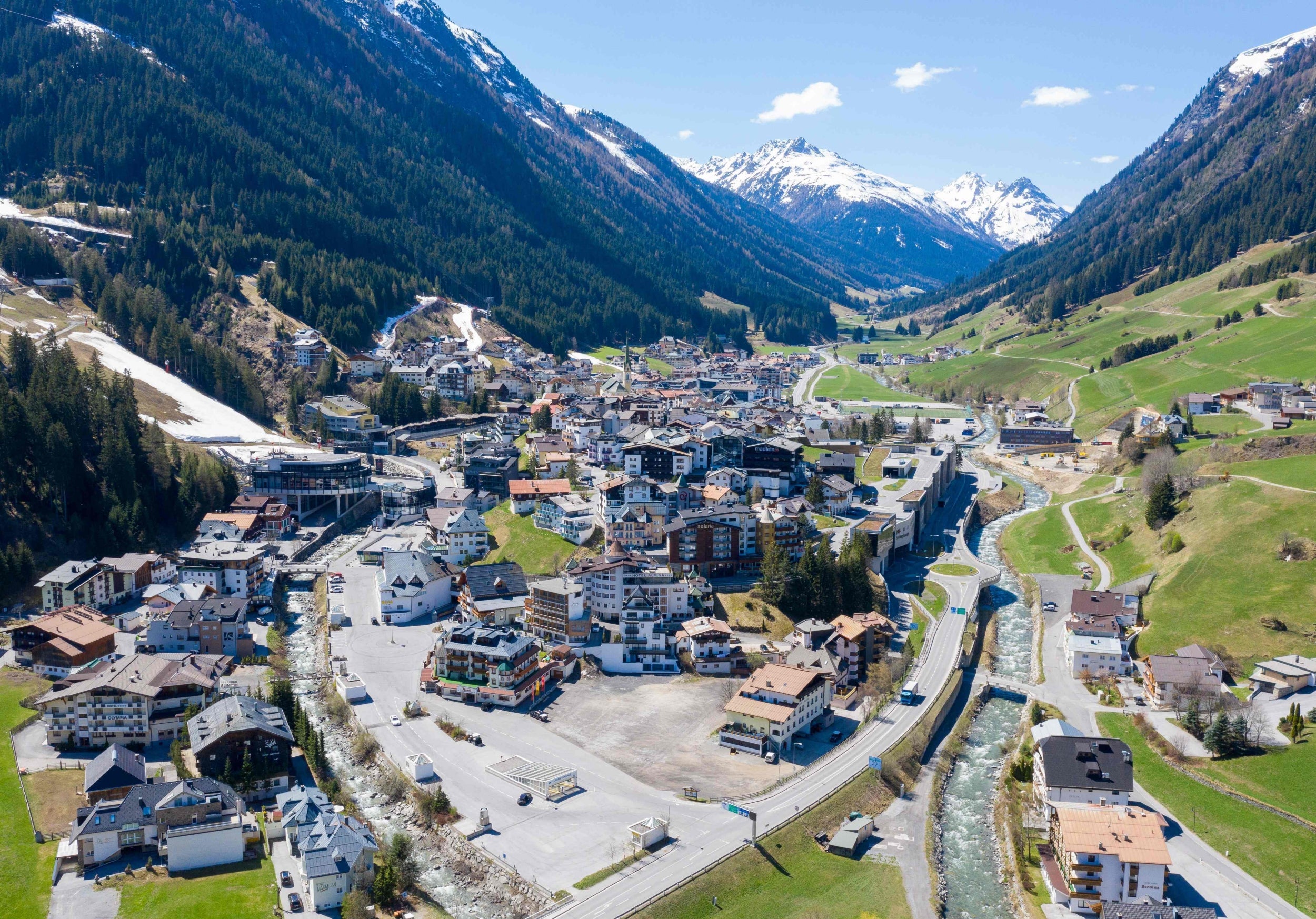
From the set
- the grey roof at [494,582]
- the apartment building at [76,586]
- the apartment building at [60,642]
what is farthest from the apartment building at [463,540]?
the apartment building at [60,642]

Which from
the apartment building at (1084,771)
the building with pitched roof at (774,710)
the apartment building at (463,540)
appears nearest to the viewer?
the apartment building at (1084,771)

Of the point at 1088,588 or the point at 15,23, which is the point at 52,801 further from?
the point at 15,23

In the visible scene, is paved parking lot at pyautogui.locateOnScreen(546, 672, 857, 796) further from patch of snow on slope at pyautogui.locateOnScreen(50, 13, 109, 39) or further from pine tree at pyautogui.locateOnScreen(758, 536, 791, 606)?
patch of snow on slope at pyautogui.locateOnScreen(50, 13, 109, 39)

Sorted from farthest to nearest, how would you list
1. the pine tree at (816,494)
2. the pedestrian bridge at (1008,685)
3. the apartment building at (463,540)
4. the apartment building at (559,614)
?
the pine tree at (816,494)
the apartment building at (463,540)
the apartment building at (559,614)
the pedestrian bridge at (1008,685)

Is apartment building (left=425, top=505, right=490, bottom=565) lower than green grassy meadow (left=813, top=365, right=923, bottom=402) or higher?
lower

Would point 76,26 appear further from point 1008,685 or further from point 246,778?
point 1008,685

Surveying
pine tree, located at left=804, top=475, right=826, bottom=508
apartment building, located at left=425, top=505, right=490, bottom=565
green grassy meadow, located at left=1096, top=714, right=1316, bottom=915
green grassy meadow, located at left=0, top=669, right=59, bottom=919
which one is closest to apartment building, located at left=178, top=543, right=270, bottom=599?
apartment building, located at left=425, top=505, right=490, bottom=565

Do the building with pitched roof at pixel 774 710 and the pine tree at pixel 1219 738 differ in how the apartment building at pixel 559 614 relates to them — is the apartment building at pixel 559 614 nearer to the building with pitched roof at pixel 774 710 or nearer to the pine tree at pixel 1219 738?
the building with pitched roof at pixel 774 710
